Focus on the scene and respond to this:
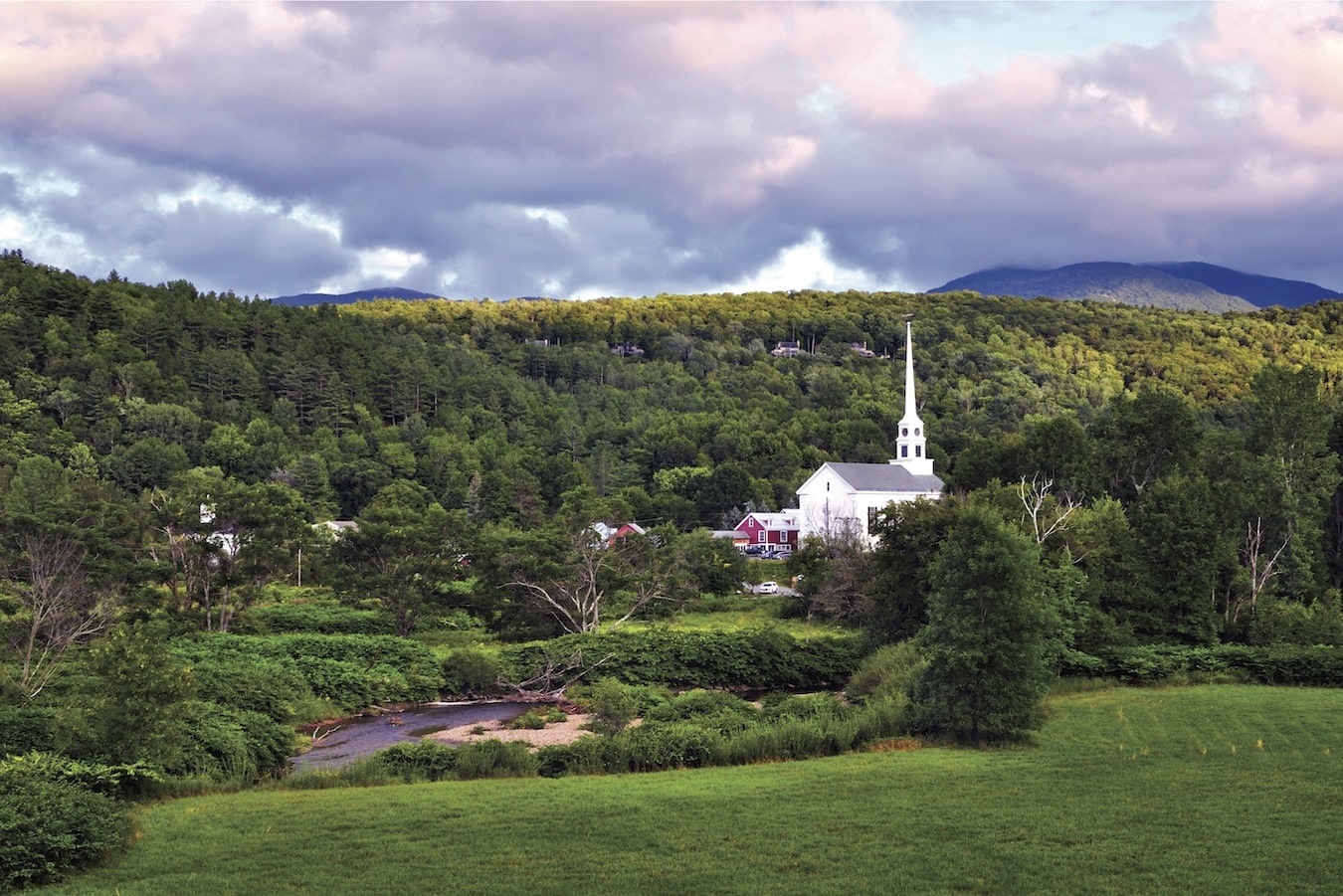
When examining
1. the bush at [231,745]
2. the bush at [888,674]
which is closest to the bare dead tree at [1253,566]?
the bush at [888,674]

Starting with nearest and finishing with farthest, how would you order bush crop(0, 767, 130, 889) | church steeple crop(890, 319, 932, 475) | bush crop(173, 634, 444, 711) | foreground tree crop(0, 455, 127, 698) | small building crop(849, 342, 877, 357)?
bush crop(0, 767, 130, 889)
foreground tree crop(0, 455, 127, 698)
bush crop(173, 634, 444, 711)
church steeple crop(890, 319, 932, 475)
small building crop(849, 342, 877, 357)

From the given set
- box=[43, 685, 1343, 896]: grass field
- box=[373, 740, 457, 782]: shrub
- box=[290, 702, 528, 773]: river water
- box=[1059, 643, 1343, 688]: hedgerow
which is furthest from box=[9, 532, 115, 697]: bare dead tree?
box=[1059, 643, 1343, 688]: hedgerow

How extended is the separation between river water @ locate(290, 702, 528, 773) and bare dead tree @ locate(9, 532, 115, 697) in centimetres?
1001

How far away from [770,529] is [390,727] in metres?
60.8

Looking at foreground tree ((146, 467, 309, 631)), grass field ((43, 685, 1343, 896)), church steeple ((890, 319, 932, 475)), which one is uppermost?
church steeple ((890, 319, 932, 475))

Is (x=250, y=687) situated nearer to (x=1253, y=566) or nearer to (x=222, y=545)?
(x=222, y=545)

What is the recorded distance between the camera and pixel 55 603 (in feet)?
133

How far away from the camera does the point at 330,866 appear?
59.2 feet

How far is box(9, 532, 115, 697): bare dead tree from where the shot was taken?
40062 millimetres

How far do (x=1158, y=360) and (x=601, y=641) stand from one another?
12352cm

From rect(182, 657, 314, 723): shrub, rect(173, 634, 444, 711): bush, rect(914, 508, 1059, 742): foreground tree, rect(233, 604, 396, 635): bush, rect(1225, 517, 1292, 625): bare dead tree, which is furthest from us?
rect(233, 604, 396, 635): bush

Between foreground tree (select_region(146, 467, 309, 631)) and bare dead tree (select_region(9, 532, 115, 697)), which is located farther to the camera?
foreground tree (select_region(146, 467, 309, 631))

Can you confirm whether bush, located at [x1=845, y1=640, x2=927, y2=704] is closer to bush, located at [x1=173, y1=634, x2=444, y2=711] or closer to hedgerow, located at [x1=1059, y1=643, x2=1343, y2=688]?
hedgerow, located at [x1=1059, y1=643, x2=1343, y2=688]

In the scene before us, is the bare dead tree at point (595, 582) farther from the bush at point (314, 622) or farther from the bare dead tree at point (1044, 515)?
the bare dead tree at point (1044, 515)
